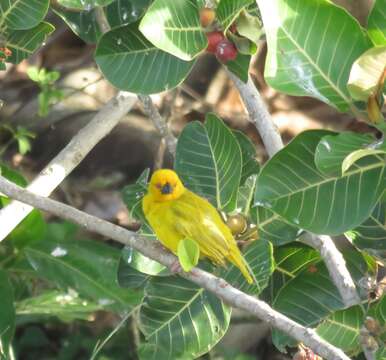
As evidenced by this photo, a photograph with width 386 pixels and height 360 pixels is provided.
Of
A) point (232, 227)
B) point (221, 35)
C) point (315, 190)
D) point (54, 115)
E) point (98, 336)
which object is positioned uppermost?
point (221, 35)

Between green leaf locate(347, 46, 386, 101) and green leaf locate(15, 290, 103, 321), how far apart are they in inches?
62.3

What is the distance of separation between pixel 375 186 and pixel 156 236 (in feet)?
2.04

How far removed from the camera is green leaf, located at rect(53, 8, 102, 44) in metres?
2.45

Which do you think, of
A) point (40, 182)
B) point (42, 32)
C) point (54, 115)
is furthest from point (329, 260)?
point (54, 115)

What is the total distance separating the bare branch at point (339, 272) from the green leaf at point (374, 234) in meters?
0.08

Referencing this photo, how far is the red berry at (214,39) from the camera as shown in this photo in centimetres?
204

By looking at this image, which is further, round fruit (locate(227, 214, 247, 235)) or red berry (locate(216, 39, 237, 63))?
round fruit (locate(227, 214, 247, 235))

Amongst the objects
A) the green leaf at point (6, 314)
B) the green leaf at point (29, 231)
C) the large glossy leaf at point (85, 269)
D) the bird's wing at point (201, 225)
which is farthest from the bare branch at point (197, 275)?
the green leaf at point (29, 231)

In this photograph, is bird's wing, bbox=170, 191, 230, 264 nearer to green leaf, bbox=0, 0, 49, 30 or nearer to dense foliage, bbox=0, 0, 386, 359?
dense foliage, bbox=0, 0, 386, 359

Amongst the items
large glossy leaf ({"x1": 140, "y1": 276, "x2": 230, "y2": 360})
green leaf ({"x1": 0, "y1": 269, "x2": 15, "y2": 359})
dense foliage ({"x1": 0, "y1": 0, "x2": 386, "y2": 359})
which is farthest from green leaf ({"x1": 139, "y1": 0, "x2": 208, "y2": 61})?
green leaf ({"x1": 0, "y1": 269, "x2": 15, "y2": 359})

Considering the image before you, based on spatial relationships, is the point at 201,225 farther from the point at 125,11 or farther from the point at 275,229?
the point at 125,11

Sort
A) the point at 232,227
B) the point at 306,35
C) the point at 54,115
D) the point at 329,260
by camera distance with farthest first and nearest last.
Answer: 1. the point at 54,115
2. the point at 232,227
3. the point at 329,260
4. the point at 306,35

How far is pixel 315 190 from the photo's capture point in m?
1.82

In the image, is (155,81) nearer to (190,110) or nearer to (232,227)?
(232,227)
